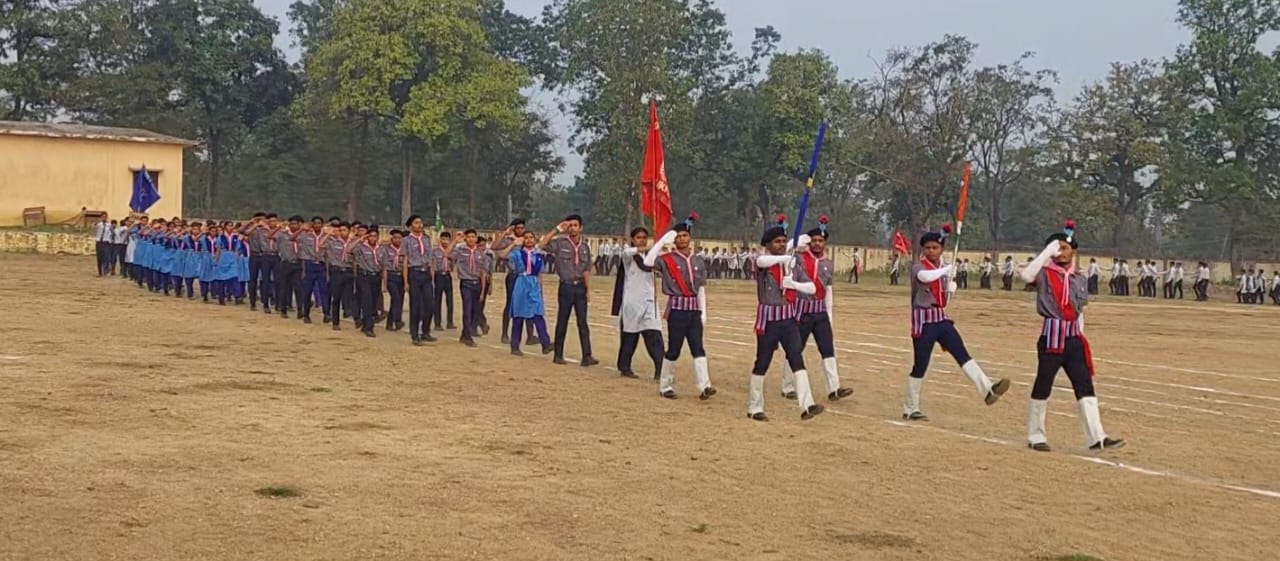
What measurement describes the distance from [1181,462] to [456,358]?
27.7 ft

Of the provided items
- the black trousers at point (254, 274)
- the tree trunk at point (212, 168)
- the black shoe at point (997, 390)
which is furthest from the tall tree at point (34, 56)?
the black shoe at point (997, 390)

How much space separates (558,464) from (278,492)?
2023 millimetres

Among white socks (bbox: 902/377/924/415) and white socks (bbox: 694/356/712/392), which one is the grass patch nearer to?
white socks (bbox: 694/356/712/392)

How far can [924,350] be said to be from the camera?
38.7 feet

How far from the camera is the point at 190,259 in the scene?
1040 inches

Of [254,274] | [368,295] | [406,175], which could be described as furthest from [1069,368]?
[406,175]

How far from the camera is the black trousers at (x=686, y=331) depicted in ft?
42.4

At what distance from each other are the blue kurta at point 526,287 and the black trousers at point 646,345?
2731 millimetres

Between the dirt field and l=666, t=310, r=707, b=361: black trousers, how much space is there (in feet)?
1.58

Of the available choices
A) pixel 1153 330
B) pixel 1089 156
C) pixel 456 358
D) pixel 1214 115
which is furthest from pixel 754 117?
pixel 456 358

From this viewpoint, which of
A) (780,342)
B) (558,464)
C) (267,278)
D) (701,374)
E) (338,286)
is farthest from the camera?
(267,278)

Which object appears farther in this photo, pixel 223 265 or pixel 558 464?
pixel 223 265

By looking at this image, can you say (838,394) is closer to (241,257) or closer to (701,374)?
(701,374)

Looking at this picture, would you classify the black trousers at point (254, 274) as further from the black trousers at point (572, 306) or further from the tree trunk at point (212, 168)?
the tree trunk at point (212, 168)
